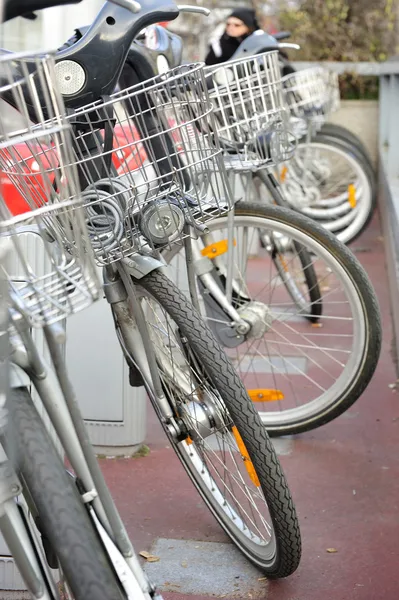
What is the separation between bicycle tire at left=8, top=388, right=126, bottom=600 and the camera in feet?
5.36

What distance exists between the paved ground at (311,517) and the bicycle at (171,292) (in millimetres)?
151

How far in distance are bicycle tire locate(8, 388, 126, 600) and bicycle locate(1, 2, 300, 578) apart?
0.70m

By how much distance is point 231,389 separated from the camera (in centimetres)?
254

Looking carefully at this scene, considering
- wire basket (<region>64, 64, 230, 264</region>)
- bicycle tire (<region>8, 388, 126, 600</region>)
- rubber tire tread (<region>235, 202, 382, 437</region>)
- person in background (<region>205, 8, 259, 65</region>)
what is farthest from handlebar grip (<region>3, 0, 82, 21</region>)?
person in background (<region>205, 8, 259, 65</region>)

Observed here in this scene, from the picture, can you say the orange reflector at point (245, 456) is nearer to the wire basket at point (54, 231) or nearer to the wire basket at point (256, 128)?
the wire basket at point (54, 231)

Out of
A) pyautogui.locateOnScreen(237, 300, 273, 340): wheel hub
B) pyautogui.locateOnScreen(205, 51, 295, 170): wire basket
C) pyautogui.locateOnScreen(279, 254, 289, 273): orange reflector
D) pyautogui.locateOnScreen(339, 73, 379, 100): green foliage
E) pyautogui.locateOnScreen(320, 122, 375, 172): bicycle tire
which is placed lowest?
pyautogui.locateOnScreen(339, 73, 379, 100): green foliage

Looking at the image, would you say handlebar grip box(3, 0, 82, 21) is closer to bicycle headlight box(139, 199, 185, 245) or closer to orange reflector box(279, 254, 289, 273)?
bicycle headlight box(139, 199, 185, 245)

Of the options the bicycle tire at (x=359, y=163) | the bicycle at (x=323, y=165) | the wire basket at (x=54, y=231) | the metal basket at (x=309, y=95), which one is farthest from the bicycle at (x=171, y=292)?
the bicycle tire at (x=359, y=163)

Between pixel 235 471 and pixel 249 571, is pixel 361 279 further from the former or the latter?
pixel 249 571

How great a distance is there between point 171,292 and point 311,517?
3.82 feet

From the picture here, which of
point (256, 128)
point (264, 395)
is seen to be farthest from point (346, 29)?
point (264, 395)

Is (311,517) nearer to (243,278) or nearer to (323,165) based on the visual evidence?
(243,278)

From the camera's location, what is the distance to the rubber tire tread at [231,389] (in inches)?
99.8

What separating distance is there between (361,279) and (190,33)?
10209mm
